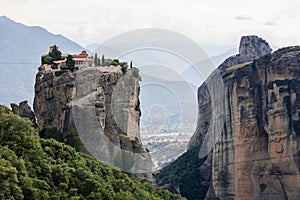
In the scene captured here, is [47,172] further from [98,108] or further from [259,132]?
[259,132]

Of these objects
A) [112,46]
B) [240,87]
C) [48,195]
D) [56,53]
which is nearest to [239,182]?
[240,87]

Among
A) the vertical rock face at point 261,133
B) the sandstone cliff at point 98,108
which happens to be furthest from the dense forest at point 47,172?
the vertical rock face at point 261,133

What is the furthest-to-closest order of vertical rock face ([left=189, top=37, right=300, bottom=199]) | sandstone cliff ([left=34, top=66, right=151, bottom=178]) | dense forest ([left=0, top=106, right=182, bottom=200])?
vertical rock face ([left=189, top=37, right=300, bottom=199]) < sandstone cliff ([left=34, top=66, right=151, bottom=178]) < dense forest ([left=0, top=106, right=182, bottom=200])

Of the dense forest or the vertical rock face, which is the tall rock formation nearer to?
the vertical rock face

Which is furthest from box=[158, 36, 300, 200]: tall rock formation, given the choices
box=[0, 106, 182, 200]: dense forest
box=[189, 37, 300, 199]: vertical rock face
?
box=[0, 106, 182, 200]: dense forest

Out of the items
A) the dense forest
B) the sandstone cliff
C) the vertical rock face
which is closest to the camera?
the dense forest

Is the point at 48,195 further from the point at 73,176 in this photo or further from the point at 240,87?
the point at 240,87

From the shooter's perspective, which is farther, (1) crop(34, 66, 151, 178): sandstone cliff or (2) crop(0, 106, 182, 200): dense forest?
(1) crop(34, 66, 151, 178): sandstone cliff

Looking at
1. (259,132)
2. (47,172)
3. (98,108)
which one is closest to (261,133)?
(259,132)
